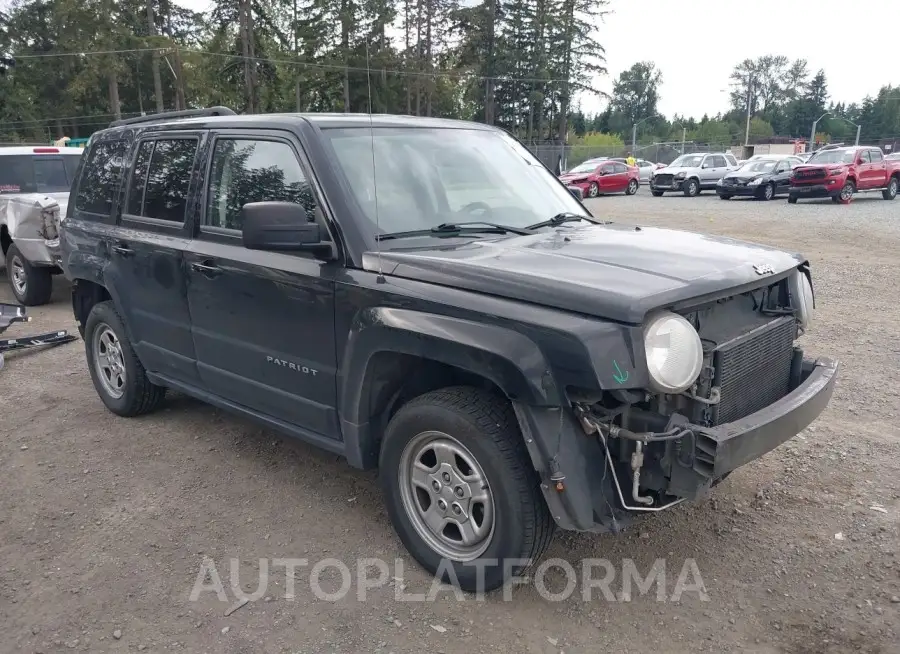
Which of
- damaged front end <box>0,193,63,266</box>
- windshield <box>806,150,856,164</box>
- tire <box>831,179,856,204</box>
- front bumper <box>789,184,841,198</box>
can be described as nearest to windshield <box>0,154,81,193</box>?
damaged front end <box>0,193,63,266</box>

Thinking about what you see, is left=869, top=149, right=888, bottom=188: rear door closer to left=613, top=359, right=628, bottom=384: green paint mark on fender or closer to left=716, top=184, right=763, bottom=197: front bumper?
left=716, top=184, right=763, bottom=197: front bumper

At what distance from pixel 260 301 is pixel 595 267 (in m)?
1.75

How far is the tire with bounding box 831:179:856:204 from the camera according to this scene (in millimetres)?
22312

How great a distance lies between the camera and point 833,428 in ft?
15.4

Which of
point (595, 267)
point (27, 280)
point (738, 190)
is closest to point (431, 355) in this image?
point (595, 267)

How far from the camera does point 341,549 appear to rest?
350cm

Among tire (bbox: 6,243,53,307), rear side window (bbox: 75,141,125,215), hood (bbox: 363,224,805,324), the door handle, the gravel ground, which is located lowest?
the gravel ground

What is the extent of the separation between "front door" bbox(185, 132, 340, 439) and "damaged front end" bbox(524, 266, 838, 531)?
1.35m

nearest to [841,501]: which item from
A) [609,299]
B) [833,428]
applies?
[833,428]

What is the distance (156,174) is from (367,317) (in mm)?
2181

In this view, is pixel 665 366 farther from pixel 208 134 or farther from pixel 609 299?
pixel 208 134

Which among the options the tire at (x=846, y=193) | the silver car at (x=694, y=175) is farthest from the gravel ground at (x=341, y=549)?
the silver car at (x=694, y=175)

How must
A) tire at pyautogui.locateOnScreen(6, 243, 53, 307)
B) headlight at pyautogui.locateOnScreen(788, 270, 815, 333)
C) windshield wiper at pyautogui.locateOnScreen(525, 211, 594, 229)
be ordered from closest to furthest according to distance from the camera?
1. headlight at pyautogui.locateOnScreen(788, 270, 815, 333)
2. windshield wiper at pyautogui.locateOnScreen(525, 211, 594, 229)
3. tire at pyautogui.locateOnScreen(6, 243, 53, 307)

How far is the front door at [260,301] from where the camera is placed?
137 inches
